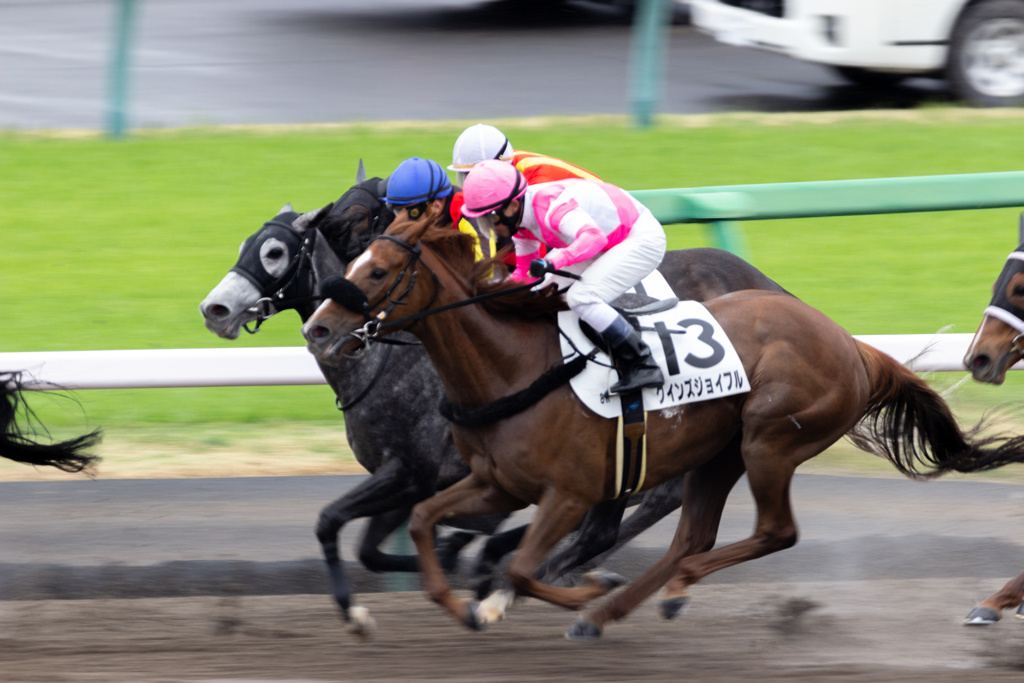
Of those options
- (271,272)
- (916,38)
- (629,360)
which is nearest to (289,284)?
(271,272)

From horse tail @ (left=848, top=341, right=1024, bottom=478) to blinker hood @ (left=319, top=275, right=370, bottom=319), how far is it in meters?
1.90

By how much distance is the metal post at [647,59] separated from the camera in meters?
9.41

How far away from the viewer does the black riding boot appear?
434 centimetres

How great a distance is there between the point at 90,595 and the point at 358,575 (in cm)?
99

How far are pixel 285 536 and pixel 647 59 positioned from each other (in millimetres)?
5277

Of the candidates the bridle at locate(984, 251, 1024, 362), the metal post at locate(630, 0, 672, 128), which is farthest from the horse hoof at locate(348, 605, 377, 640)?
the metal post at locate(630, 0, 672, 128)

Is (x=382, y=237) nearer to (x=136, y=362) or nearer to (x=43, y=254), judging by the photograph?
(x=136, y=362)

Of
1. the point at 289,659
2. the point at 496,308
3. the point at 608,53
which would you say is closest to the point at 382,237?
the point at 496,308

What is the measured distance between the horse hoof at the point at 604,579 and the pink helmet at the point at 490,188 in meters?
1.32

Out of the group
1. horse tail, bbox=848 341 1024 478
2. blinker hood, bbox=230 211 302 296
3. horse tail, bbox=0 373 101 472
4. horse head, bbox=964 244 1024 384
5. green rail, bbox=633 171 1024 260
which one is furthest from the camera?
green rail, bbox=633 171 1024 260

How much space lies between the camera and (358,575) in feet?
17.0

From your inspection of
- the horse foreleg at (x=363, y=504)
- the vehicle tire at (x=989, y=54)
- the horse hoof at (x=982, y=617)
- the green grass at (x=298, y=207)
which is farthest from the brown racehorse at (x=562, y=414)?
the vehicle tire at (x=989, y=54)

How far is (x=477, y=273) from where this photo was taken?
439 centimetres

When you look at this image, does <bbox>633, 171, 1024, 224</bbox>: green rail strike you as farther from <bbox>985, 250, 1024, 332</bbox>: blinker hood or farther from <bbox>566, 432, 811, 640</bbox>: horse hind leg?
<bbox>566, 432, 811, 640</bbox>: horse hind leg
